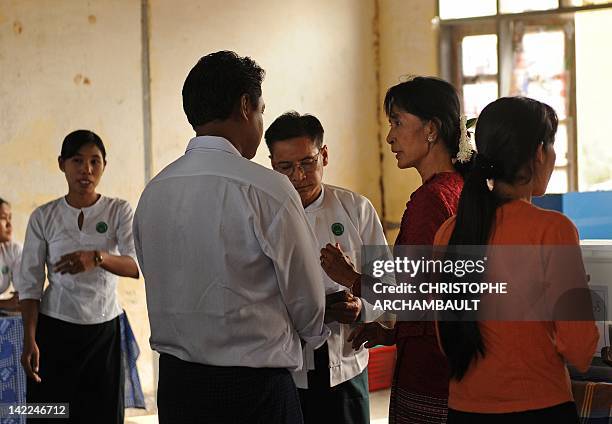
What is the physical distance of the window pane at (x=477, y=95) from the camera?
6855 mm

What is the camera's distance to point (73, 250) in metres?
4.05

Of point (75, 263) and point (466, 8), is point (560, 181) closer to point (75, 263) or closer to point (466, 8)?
point (466, 8)

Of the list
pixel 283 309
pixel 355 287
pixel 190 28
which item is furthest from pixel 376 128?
pixel 283 309

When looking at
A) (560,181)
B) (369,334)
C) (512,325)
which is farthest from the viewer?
(560,181)

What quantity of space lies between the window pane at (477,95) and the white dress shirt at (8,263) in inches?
139

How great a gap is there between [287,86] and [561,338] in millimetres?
4829

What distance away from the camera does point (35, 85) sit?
512cm

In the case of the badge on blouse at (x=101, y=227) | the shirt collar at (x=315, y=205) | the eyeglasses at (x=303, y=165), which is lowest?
the badge on blouse at (x=101, y=227)

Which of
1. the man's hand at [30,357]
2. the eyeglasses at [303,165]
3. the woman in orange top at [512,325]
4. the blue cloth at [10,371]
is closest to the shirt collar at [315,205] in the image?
the eyeglasses at [303,165]

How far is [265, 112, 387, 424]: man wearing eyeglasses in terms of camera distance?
2.94 metres

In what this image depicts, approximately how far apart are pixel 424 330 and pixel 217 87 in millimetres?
798

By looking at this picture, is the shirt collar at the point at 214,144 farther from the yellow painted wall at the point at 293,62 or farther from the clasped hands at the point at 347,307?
the yellow painted wall at the point at 293,62

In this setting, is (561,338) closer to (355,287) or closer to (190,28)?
(355,287)

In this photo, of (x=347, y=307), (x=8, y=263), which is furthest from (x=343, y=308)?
(x=8, y=263)
